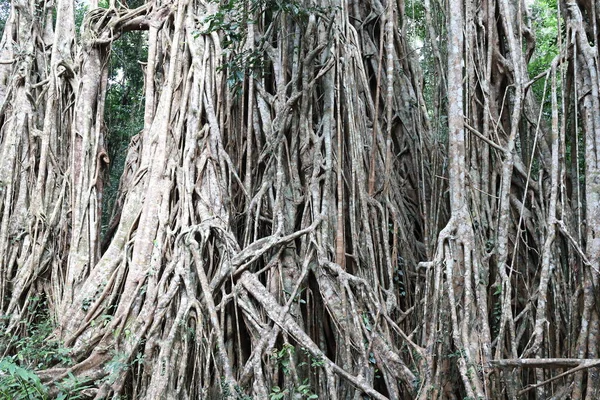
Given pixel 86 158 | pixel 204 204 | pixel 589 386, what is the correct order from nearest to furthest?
1. pixel 589 386
2. pixel 204 204
3. pixel 86 158

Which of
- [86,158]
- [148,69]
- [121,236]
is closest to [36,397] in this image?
[121,236]

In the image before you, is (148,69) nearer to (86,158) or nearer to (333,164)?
(86,158)

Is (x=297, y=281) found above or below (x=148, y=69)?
below

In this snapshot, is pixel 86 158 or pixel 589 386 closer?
pixel 589 386

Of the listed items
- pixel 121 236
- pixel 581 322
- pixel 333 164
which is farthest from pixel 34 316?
pixel 581 322

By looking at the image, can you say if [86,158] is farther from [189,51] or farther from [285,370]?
[285,370]

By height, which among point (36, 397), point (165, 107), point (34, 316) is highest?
point (165, 107)

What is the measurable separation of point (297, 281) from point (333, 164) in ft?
3.13

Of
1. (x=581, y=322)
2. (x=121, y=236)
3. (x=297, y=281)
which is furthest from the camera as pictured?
(x=121, y=236)

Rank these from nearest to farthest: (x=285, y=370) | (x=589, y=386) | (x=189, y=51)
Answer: (x=589, y=386) < (x=285, y=370) < (x=189, y=51)

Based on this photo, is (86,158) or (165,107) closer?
(165,107)

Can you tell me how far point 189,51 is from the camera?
4.99m

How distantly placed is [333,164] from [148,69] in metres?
2.02

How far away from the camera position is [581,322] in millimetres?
3170
